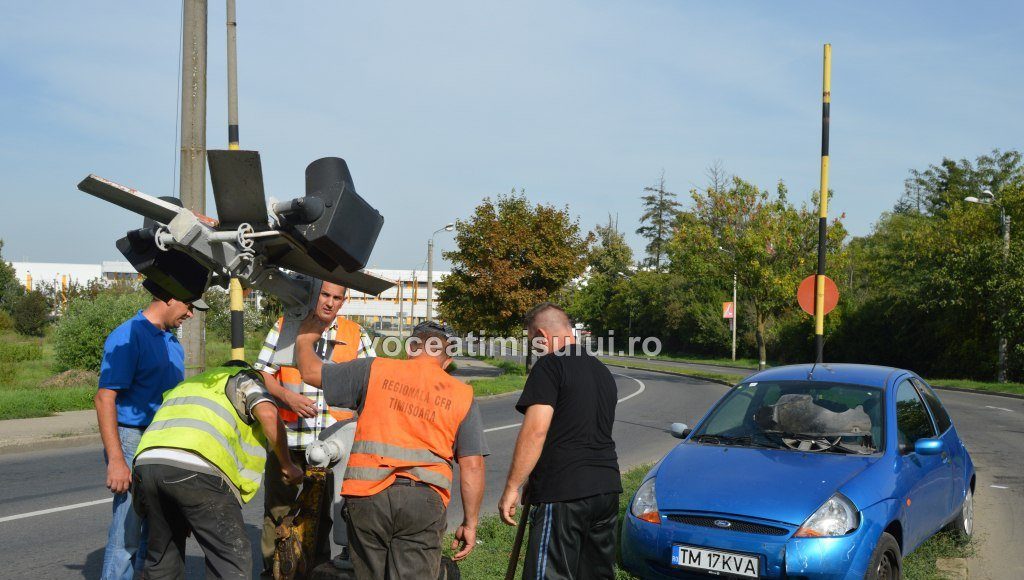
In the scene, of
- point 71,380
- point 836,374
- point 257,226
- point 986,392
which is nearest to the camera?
point 257,226

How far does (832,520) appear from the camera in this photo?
4.67 meters

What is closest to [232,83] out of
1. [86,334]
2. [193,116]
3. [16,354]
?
[193,116]

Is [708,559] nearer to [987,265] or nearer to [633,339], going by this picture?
[987,265]

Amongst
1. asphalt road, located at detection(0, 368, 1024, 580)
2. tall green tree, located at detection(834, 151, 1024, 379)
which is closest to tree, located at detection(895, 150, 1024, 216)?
tall green tree, located at detection(834, 151, 1024, 379)

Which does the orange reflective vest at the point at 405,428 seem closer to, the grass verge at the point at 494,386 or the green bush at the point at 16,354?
the grass verge at the point at 494,386

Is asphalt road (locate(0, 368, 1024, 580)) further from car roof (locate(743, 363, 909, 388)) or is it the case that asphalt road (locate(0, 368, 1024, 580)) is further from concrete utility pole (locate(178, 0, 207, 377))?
concrete utility pole (locate(178, 0, 207, 377))

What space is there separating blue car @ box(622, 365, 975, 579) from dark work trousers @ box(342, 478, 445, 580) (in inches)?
76.6

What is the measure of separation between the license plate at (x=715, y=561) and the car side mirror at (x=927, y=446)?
1662 millimetres

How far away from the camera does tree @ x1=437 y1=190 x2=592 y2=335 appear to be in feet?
98.3

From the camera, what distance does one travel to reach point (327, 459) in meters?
3.79

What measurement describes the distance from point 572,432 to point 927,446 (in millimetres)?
2765

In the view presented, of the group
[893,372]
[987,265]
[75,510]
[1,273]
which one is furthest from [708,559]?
[1,273]

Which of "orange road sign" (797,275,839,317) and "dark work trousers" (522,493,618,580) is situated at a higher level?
"orange road sign" (797,275,839,317)

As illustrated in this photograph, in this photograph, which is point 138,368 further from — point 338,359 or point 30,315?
point 30,315
